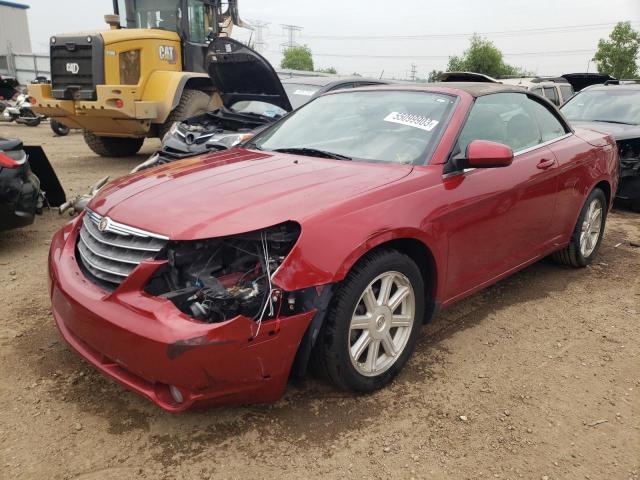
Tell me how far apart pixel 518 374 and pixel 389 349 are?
0.79m

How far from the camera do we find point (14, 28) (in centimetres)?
3428

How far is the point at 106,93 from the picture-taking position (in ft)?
27.6

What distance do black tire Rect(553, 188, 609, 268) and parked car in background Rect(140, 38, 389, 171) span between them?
11.5ft

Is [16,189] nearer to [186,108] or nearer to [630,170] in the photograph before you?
[186,108]

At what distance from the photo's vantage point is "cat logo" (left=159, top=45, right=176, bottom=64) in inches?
360

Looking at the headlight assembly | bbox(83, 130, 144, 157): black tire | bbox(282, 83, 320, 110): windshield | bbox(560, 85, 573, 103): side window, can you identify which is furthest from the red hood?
bbox(560, 85, 573, 103): side window

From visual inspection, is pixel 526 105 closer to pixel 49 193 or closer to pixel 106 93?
pixel 49 193

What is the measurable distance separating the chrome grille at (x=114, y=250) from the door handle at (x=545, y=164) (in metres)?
2.63

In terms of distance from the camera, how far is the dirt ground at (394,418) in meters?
2.24

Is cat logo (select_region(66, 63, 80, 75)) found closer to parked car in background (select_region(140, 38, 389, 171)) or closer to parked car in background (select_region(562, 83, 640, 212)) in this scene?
parked car in background (select_region(140, 38, 389, 171))

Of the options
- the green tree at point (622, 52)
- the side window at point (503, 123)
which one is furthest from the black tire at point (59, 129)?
the green tree at point (622, 52)

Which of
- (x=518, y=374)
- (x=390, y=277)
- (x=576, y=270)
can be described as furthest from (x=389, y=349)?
(x=576, y=270)

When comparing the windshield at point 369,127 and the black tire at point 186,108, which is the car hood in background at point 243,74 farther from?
the windshield at point 369,127

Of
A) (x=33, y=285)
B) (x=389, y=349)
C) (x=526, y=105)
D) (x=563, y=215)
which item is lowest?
(x=33, y=285)
